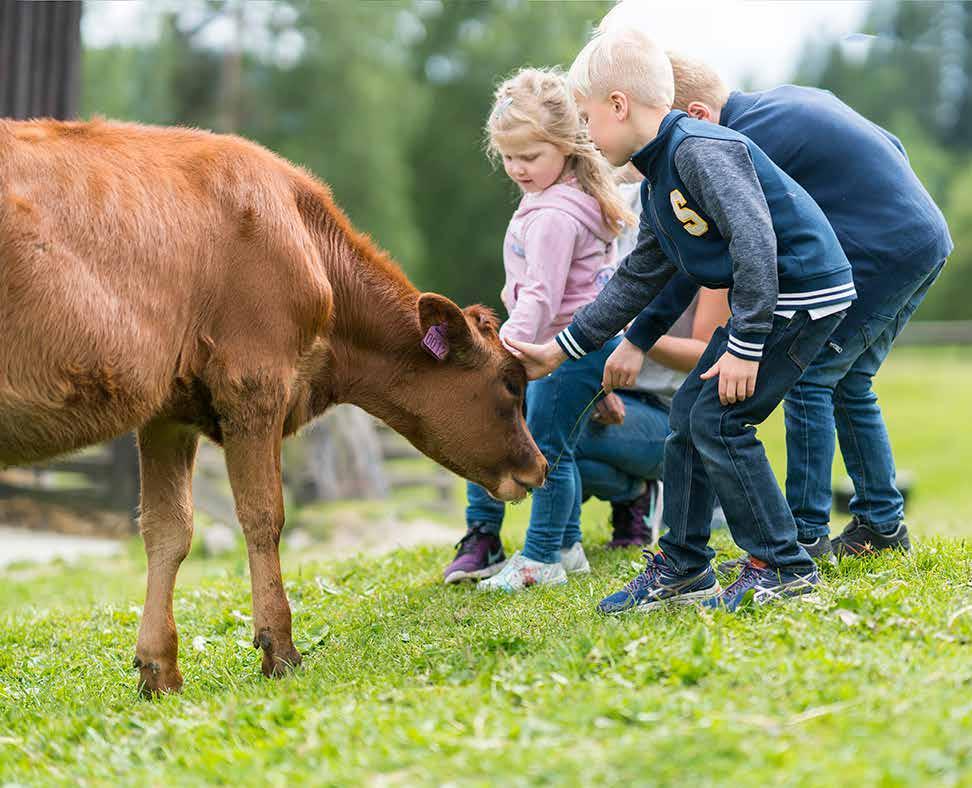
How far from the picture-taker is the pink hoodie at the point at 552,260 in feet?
17.9

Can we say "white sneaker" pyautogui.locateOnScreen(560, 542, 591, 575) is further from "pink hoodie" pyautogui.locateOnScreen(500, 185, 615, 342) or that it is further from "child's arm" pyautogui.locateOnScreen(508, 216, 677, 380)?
"child's arm" pyautogui.locateOnScreen(508, 216, 677, 380)

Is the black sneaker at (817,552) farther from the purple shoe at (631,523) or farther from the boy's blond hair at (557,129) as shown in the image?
the boy's blond hair at (557,129)

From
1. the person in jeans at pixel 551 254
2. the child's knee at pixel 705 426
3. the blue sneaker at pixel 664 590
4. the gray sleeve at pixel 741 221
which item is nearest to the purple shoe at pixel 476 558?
the person in jeans at pixel 551 254

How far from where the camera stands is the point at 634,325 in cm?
516

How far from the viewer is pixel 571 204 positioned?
5.55 meters

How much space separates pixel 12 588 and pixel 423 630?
4.98 meters

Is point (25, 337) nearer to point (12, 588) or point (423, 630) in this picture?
point (423, 630)

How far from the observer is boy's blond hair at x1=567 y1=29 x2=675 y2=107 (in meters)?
4.43

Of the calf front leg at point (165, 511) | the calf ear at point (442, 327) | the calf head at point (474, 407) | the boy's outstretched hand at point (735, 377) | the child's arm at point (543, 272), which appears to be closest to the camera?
the boy's outstretched hand at point (735, 377)

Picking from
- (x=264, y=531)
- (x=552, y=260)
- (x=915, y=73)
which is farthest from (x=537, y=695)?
(x=915, y=73)

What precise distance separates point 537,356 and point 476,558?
141 centimetres

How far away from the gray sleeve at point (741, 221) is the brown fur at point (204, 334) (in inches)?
49.1

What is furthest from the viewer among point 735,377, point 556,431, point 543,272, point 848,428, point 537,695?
point 556,431

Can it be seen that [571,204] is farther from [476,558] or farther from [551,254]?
[476,558]
